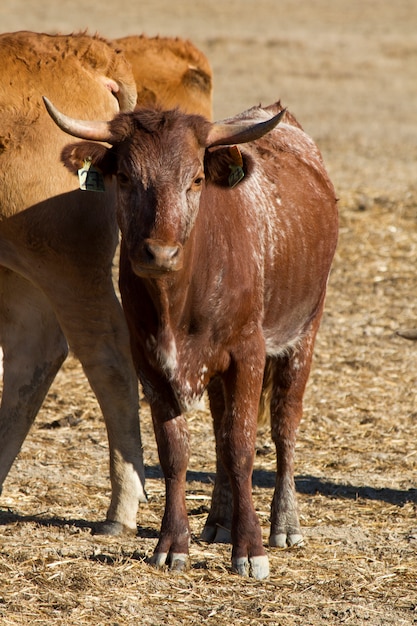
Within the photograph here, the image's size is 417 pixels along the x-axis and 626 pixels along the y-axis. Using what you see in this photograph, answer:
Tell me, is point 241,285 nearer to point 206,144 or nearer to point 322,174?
point 206,144

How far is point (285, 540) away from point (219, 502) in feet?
1.17

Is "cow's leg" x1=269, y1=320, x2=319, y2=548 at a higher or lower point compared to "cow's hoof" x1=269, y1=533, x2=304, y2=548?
higher

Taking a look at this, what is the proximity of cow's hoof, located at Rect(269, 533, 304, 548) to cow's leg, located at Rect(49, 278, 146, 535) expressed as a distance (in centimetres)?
68

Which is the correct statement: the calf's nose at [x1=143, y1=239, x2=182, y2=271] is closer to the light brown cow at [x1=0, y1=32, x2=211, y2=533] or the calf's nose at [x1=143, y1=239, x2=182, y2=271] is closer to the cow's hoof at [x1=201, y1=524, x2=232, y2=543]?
the light brown cow at [x1=0, y1=32, x2=211, y2=533]

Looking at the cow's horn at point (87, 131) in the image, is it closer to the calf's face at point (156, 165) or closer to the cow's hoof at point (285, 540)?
the calf's face at point (156, 165)

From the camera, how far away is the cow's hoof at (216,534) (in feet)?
17.6

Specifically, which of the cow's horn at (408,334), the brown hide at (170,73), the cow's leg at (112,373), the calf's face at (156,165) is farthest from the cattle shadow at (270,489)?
the brown hide at (170,73)

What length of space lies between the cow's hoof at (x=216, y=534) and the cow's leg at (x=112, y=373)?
0.35 m

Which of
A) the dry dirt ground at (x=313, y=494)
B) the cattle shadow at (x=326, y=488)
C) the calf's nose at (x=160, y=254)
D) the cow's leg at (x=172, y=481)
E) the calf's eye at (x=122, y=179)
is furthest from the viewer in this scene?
the cattle shadow at (x=326, y=488)

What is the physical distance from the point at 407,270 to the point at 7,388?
552 cm

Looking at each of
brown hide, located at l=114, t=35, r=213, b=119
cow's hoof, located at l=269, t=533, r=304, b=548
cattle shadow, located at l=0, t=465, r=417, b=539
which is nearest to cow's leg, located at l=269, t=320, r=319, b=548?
cow's hoof, located at l=269, t=533, r=304, b=548

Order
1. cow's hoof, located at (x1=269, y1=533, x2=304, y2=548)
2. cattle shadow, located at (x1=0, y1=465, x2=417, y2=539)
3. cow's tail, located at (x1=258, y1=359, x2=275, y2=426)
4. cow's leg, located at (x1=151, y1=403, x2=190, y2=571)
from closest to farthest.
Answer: cow's leg, located at (x1=151, y1=403, x2=190, y2=571) < cow's hoof, located at (x1=269, y1=533, x2=304, y2=548) < cattle shadow, located at (x1=0, y1=465, x2=417, y2=539) < cow's tail, located at (x1=258, y1=359, x2=275, y2=426)

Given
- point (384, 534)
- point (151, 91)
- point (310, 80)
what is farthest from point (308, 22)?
point (384, 534)

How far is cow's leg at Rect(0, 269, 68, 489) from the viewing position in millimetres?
5934
